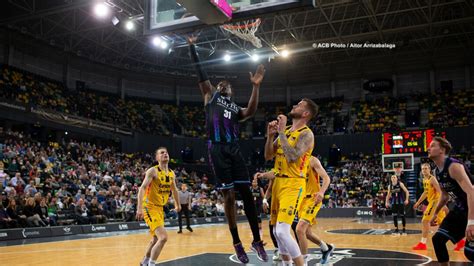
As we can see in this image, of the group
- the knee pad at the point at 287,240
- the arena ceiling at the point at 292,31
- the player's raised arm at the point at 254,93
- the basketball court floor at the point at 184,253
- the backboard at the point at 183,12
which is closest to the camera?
the knee pad at the point at 287,240

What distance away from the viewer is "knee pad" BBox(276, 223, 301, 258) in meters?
5.30

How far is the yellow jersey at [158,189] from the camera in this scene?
8117 mm

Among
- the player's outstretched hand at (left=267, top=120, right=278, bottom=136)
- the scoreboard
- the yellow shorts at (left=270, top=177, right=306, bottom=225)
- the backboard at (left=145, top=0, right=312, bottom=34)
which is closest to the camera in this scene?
the yellow shorts at (left=270, top=177, right=306, bottom=225)

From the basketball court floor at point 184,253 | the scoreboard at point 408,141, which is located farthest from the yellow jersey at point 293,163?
the scoreboard at point 408,141

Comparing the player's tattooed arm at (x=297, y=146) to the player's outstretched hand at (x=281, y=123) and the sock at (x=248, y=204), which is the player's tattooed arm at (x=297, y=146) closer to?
the player's outstretched hand at (x=281, y=123)

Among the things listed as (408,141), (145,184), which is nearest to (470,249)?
(145,184)

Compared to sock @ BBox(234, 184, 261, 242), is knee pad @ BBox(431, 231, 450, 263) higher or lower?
lower

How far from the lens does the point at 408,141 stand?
29438mm

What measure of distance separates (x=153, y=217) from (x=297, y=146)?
3.45 m

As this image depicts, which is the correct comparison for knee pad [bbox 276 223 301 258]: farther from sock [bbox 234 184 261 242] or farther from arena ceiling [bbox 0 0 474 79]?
arena ceiling [bbox 0 0 474 79]

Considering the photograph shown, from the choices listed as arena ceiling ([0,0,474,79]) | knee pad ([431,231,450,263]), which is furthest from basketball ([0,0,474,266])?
arena ceiling ([0,0,474,79])

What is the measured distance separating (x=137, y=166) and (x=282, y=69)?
19.3 meters

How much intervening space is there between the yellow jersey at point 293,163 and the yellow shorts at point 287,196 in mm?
77

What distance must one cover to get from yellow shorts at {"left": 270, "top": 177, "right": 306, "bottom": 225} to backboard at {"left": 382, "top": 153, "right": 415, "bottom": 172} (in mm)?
24697
